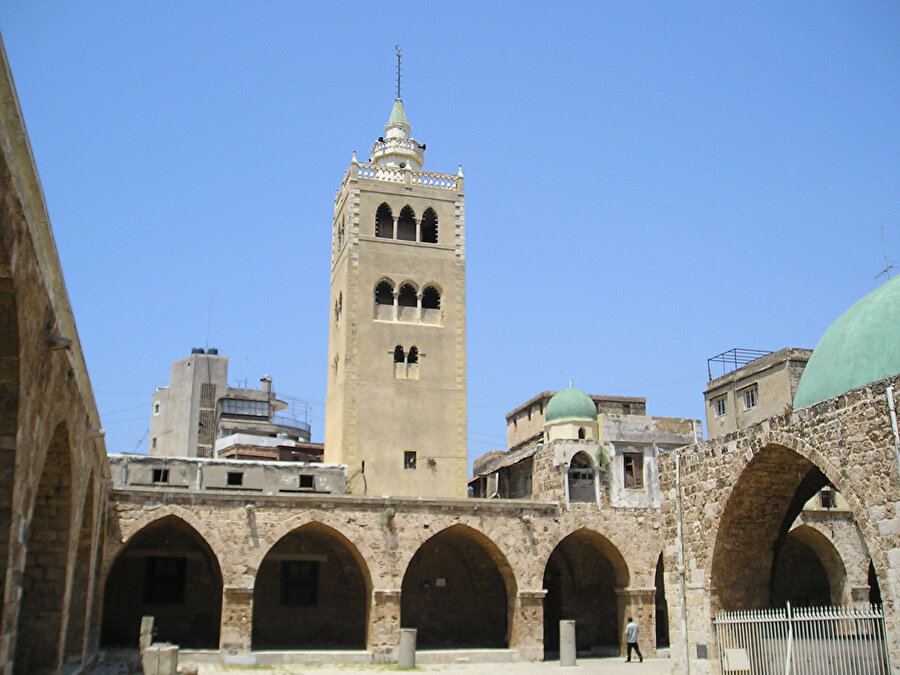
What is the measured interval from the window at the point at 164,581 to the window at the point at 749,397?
2031cm

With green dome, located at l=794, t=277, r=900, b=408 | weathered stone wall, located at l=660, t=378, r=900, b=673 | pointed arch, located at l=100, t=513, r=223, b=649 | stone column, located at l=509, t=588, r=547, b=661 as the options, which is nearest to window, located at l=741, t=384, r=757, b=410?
stone column, located at l=509, t=588, r=547, b=661

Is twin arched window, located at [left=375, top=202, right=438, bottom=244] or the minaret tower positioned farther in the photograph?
twin arched window, located at [left=375, top=202, right=438, bottom=244]

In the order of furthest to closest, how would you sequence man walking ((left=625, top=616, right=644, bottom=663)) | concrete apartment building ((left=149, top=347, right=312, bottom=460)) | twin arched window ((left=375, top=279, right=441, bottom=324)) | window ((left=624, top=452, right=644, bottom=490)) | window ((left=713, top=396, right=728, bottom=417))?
concrete apartment building ((left=149, top=347, right=312, bottom=460)) < window ((left=713, top=396, right=728, bottom=417)) < twin arched window ((left=375, top=279, right=441, bottom=324)) < window ((left=624, top=452, right=644, bottom=490)) < man walking ((left=625, top=616, right=644, bottom=663))

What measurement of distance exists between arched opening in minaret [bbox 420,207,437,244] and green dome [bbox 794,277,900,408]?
20.6 meters

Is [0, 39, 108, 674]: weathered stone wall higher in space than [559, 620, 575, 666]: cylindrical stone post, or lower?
higher

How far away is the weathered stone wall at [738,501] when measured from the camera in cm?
1168

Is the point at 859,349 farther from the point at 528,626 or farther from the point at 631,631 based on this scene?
the point at 528,626

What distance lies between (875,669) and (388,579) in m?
13.4

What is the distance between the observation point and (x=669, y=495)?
14625 millimetres

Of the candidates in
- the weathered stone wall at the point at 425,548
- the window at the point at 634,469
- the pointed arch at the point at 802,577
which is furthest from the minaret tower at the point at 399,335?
the pointed arch at the point at 802,577

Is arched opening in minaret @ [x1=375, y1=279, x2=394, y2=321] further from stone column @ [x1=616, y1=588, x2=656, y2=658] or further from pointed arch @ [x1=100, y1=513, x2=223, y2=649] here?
stone column @ [x1=616, y1=588, x2=656, y2=658]

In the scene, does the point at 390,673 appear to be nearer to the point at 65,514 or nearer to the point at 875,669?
the point at 65,514

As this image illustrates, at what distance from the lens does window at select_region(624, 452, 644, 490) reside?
28922mm

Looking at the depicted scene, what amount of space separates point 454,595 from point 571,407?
8.28m
